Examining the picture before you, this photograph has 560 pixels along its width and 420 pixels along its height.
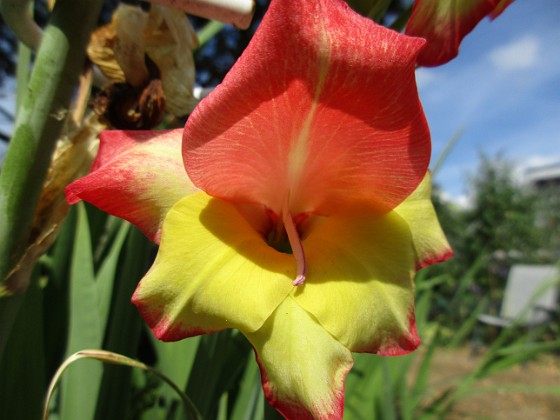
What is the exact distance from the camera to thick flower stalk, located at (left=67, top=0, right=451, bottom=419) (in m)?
0.19

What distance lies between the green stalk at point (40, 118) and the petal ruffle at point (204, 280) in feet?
0.22

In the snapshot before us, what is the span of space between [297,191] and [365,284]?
0.07 m

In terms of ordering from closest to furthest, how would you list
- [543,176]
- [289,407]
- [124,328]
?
[289,407], [124,328], [543,176]

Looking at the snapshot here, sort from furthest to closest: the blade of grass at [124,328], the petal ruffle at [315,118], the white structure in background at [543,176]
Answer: the white structure in background at [543,176] → the blade of grass at [124,328] → the petal ruffle at [315,118]

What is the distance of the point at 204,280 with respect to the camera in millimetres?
216

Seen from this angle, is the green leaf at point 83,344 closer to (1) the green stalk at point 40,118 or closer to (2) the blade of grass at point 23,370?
(2) the blade of grass at point 23,370

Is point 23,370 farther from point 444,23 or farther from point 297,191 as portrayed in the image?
point 444,23

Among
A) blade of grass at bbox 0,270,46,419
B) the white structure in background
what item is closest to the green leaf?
blade of grass at bbox 0,270,46,419

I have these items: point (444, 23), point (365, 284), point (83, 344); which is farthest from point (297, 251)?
point (83, 344)

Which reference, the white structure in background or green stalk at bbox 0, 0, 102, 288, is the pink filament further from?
the white structure in background

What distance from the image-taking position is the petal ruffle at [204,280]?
21 centimetres

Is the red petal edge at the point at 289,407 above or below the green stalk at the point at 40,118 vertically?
below

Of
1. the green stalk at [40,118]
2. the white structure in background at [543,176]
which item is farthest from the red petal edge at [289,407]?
the white structure in background at [543,176]

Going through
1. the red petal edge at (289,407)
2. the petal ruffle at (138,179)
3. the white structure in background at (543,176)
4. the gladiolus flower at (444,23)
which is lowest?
the white structure in background at (543,176)
